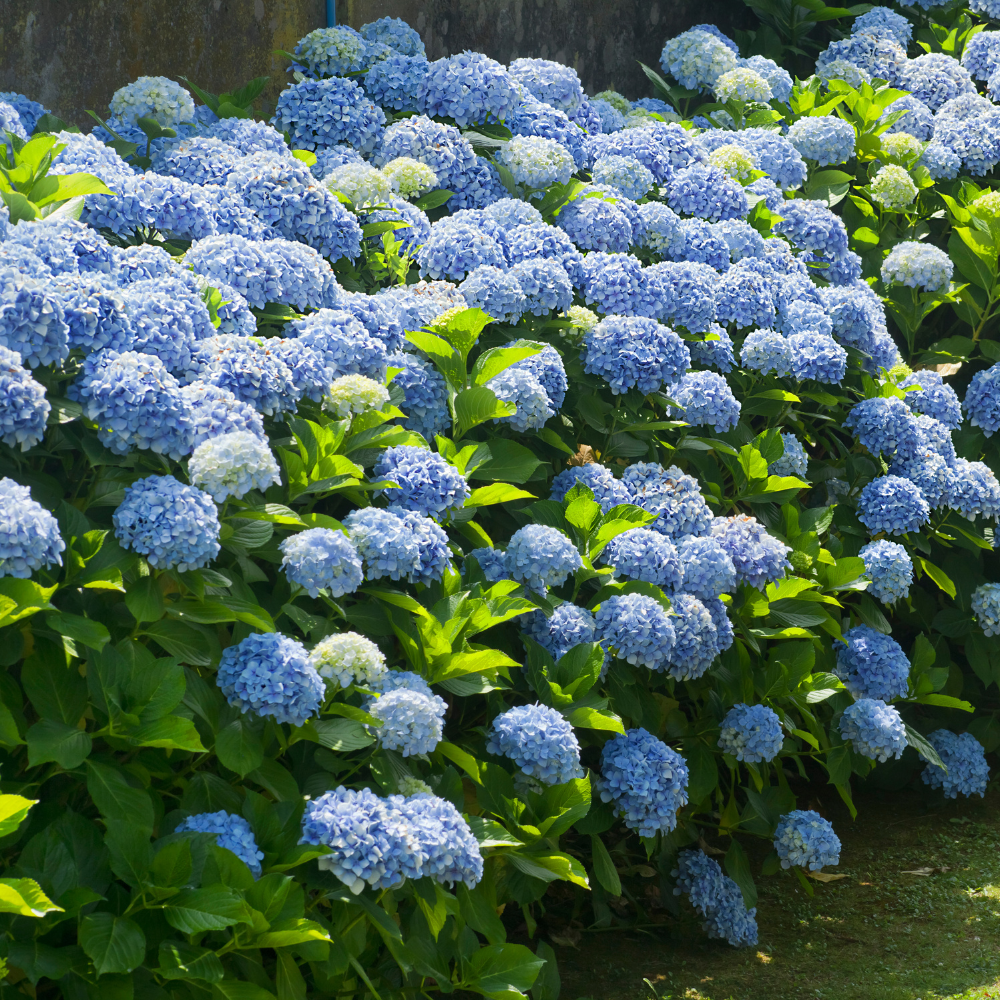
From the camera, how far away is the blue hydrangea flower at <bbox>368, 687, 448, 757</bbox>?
2.15m

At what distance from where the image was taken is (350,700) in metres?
2.26

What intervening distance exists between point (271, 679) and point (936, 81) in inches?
166

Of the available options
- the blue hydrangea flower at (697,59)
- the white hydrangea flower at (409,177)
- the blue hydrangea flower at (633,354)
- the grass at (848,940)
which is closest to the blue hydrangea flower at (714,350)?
the blue hydrangea flower at (633,354)

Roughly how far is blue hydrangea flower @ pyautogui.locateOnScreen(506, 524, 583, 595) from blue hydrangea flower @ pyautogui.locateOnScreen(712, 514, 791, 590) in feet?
1.96

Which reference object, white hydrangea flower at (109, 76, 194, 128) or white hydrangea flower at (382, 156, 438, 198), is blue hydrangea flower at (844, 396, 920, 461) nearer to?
white hydrangea flower at (382, 156, 438, 198)

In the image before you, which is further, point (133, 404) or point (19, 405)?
point (133, 404)

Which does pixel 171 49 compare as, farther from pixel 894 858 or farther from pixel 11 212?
pixel 894 858

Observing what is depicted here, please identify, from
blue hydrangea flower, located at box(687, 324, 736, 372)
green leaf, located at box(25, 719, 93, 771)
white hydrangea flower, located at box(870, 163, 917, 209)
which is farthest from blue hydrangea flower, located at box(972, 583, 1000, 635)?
green leaf, located at box(25, 719, 93, 771)

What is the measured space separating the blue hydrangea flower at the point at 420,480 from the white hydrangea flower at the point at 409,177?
1150 mm

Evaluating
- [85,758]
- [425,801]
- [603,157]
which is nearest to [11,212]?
[85,758]

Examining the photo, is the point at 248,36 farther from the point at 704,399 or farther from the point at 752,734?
the point at 752,734

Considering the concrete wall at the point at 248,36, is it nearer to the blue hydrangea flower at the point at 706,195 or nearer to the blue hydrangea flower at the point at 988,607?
the blue hydrangea flower at the point at 706,195

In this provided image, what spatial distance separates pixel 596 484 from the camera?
2994mm

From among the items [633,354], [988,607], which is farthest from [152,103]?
[988,607]
